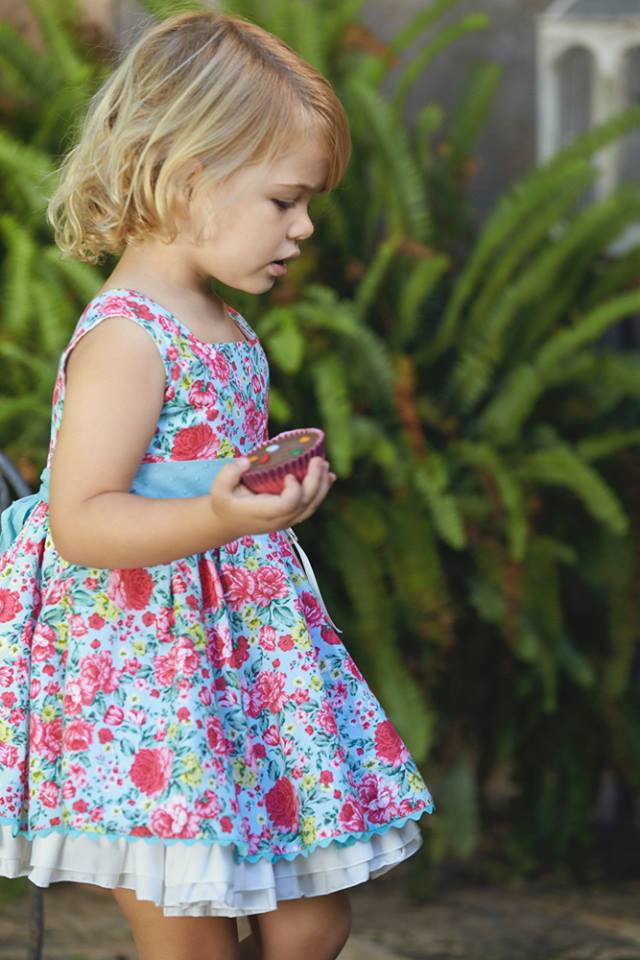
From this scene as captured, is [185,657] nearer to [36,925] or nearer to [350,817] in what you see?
[350,817]

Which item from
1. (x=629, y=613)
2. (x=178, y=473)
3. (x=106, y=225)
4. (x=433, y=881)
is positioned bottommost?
(x=433, y=881)

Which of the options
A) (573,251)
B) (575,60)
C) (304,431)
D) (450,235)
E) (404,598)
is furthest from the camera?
(575,60)

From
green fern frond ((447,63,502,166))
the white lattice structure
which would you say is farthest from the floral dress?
the white lattice structure

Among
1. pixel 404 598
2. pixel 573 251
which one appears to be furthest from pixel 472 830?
pixel 573 251

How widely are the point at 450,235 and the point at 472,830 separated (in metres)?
1.55

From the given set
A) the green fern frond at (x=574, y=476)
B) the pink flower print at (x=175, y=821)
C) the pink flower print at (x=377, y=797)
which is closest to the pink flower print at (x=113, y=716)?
the pink flower print at (x=175, y=821)

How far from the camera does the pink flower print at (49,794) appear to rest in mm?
1540

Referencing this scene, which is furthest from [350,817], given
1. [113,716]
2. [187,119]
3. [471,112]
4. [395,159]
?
[471,112]

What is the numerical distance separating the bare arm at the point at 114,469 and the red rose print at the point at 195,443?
6 cm

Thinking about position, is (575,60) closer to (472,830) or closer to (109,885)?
(472,830)

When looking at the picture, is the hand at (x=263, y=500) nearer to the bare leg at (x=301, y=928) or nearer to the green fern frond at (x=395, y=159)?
the bare leg at (x=301, y=928)

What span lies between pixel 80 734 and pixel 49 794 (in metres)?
0.08

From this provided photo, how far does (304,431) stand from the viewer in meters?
1.45

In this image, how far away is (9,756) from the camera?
5.17ft
